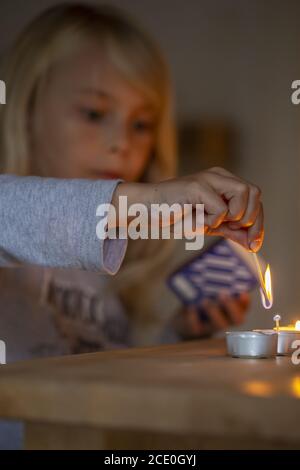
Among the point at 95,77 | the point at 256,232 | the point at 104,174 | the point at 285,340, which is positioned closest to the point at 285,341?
the point at 285,340

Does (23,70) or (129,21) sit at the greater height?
(129,21)

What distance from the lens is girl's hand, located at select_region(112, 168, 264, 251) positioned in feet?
2.76

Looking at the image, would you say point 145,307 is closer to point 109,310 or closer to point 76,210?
point 109,310

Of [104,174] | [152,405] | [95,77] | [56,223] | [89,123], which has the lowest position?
[152,405]

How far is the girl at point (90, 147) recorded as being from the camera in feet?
6.59

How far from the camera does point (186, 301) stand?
2.19m

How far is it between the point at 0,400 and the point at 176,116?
170 cm

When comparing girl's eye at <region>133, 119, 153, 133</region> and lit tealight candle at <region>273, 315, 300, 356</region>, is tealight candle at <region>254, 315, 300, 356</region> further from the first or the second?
girl's eye at <region>133, 119, 153, 133</region>

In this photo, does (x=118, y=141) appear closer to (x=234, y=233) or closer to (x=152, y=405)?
(x=234, y=233)

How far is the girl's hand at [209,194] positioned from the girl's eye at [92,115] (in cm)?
117

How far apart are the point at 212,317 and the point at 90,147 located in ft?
1.90

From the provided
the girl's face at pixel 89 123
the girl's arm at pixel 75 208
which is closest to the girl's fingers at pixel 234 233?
the girl's arm at pixel 75 208

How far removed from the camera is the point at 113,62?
83.3 inches

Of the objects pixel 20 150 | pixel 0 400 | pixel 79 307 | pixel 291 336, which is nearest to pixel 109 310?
pixel 79 307
